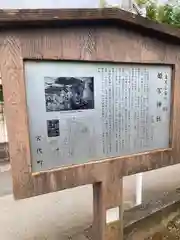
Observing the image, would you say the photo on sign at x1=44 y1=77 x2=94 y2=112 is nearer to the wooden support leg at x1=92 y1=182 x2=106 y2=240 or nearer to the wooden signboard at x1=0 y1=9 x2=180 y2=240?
the wooden signboard at x1=0 y1=9 x2=180 y2=240

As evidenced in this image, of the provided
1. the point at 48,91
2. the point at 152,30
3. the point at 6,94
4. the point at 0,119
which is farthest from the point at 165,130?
the point at 0,119

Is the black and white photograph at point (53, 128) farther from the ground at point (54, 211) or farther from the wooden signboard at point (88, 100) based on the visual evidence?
the ground at point (54, 211)

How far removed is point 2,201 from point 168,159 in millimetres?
3166

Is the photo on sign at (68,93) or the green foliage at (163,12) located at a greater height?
the green foliage at (163,12)

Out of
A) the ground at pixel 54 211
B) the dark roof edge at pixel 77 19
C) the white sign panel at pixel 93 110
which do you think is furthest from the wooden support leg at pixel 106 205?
the dark roof edge at pixel 77 19

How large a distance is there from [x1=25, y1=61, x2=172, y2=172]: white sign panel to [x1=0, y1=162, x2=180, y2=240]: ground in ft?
2.62

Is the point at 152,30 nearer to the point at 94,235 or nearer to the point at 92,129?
the point at 92,129

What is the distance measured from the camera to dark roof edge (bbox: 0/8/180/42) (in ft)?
5.60

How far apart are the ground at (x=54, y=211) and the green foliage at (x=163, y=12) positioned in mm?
2804

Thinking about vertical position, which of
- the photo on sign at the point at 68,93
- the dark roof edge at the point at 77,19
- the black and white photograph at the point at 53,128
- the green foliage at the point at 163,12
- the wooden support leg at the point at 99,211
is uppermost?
the green foliage at the point at 163,12

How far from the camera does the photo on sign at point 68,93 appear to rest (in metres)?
1.98

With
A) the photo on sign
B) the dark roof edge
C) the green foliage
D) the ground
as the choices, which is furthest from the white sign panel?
the green foliage

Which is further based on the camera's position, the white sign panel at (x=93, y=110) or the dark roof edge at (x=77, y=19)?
the white sign panel at (x=93, y=110)

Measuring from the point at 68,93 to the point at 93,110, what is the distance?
0.28 metres
